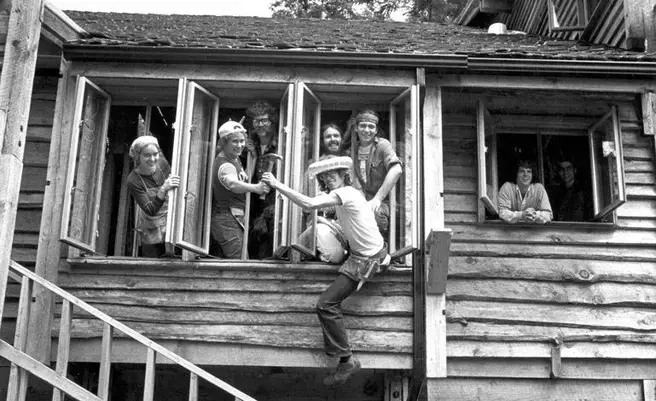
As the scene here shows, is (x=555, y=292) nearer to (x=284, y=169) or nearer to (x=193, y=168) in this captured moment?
(x=284, y=169)

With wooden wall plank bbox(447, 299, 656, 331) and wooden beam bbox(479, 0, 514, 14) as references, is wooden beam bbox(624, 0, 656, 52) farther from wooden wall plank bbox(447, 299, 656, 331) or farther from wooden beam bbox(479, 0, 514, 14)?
wooden beam bbox(479, 0, 514, 14)

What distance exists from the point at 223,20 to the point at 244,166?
4203mm

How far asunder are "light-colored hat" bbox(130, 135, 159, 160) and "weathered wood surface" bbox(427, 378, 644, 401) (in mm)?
3499

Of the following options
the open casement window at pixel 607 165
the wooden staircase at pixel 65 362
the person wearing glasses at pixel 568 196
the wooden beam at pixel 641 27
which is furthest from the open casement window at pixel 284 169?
the wooden beam at pixel 641 27

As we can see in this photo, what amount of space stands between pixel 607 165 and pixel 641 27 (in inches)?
76.5

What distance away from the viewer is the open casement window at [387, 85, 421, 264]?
8930mm

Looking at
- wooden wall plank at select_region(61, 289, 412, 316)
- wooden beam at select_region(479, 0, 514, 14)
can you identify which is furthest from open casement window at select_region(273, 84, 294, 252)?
wooden beam at select_region(479, 0, 514, 14)

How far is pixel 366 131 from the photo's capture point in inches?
363

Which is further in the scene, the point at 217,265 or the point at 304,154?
the point at 304,154

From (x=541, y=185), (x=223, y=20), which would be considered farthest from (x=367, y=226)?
(x=223, y=20)

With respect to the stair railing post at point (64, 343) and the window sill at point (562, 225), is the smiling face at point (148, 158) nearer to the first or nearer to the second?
the stair railing post at point (64, 343)

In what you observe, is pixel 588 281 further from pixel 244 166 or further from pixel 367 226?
pixel 244 166

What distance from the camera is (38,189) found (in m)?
9.32

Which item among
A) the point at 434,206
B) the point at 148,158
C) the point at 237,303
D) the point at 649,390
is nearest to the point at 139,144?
the point at 148,158
